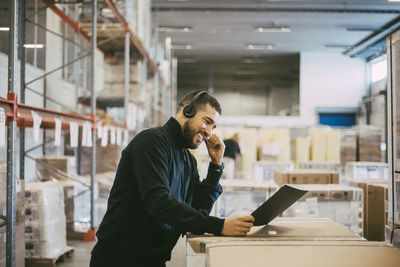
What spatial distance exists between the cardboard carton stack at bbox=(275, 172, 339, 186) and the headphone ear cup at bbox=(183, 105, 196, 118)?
2.80 metres

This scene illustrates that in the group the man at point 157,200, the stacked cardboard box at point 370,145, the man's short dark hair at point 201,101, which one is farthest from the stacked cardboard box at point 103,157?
the stacked cardboard box at point 370,145

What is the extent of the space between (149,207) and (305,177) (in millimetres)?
3321

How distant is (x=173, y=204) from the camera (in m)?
1.71

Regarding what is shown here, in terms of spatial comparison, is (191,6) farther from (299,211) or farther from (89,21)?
(299,211)

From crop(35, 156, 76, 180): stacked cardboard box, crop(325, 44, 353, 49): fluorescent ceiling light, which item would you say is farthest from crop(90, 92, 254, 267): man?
crop(325, 44, 353, 49): fluorescent ceiling light

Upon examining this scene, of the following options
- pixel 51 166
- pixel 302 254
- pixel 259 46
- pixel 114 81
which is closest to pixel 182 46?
pixel 259 46

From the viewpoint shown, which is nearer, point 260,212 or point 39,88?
point 260,212

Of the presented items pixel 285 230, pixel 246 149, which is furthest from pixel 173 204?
pixel 246 149

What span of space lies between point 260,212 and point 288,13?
12632mm

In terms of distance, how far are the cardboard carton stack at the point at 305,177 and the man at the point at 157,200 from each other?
2.58 m

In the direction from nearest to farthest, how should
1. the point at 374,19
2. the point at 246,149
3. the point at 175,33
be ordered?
1. the point at 246,149
2. the point at 374,19
3. the point at 175,33

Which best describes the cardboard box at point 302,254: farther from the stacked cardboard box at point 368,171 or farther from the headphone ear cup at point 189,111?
the stacked cardboard box at point 368,171

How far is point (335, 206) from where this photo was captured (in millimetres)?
3709

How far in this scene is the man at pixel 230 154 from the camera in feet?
24.6
